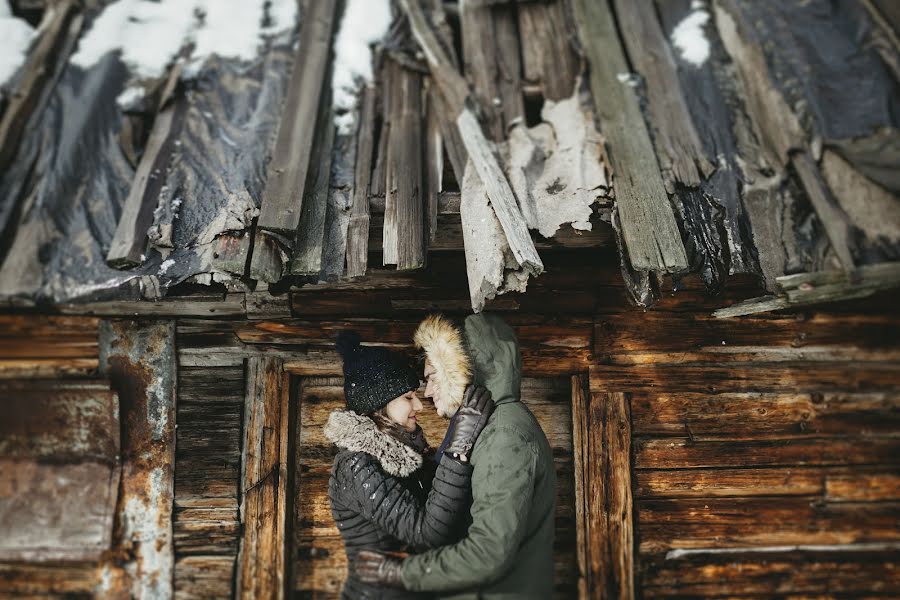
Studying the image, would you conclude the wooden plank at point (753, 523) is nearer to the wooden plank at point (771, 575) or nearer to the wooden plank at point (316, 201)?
the wooden plank at point (771, 575)

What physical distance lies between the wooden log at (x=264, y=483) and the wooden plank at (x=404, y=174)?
1.21m

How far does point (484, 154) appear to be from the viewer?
3055 millimetres

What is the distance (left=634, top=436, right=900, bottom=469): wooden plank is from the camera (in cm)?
358

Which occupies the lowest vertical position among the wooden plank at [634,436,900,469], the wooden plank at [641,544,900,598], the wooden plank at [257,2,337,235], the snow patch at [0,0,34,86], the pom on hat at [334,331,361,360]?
the wooden plank at [641,544,900,598]

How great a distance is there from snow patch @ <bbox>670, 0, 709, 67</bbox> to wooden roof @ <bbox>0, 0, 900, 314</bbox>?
18 millimetres

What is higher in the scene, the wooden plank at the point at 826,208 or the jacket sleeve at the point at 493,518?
the wooden plank at the point at 826,208

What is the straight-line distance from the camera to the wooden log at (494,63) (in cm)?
354

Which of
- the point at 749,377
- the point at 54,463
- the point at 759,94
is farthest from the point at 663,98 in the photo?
the point at 54,463

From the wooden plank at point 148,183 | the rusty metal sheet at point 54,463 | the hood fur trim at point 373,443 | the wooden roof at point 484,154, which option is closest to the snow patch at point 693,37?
the wooden roof at point 484,154

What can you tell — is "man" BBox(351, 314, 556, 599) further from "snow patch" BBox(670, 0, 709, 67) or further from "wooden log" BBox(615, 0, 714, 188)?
"snow patch" BBox(670, 0, 709, 67)

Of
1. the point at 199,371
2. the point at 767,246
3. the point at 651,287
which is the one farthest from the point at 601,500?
the point at 199,371

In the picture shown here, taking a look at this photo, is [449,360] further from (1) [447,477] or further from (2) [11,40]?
(2) [11,40]

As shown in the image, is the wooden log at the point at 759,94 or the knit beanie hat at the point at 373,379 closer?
the knit beanie hat at the point at 373,379

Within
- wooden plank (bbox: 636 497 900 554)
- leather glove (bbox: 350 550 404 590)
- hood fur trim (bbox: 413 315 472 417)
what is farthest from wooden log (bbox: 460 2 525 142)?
wooden plank (bbox: 636 497 900 554)
